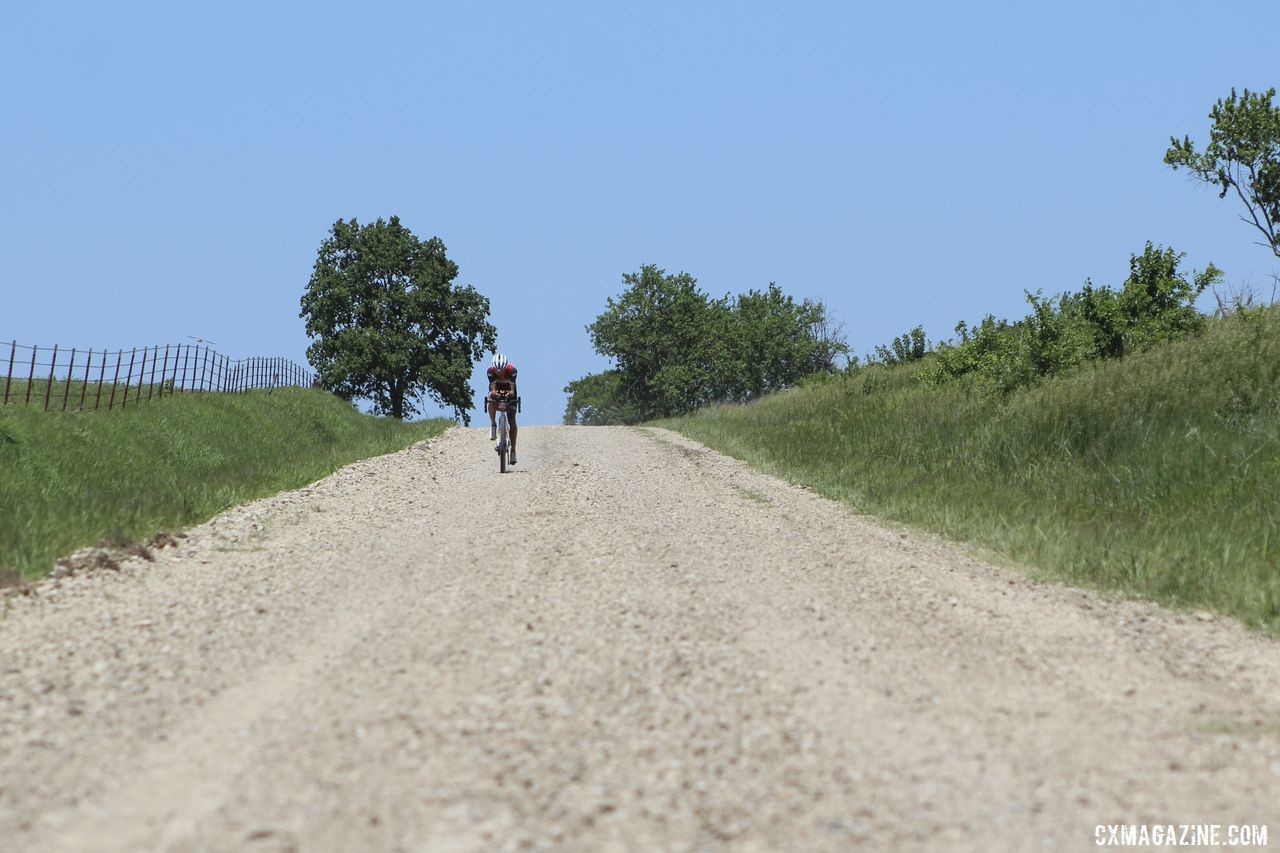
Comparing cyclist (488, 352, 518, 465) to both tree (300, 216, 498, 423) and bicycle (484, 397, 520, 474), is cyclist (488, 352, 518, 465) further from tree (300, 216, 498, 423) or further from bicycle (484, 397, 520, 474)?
tree (300, 216, 498, 423)

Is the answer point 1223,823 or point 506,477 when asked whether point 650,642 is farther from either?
point 506,477

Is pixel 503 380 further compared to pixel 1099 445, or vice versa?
pixel 503 380

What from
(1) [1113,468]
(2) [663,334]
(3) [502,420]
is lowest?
(1) [1113,468]

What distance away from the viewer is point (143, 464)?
2088 centimetres

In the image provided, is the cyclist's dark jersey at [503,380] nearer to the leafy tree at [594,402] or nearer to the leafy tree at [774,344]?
the leafy tree at [774,344]

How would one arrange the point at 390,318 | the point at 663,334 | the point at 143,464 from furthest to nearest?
the point at 663,334, the point at 390,318, the point at 143,464

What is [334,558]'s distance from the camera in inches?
433

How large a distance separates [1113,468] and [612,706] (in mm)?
10887

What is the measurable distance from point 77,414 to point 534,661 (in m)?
20.1

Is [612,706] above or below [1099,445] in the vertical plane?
below

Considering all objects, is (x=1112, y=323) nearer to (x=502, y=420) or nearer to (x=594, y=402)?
(x=502, y=420)

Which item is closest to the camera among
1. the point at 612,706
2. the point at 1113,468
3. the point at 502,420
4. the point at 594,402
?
the point at 612,706

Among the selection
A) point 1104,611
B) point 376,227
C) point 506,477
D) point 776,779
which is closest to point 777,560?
point 1104,611

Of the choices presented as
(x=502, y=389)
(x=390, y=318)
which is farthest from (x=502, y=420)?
(x=390, y=318)
